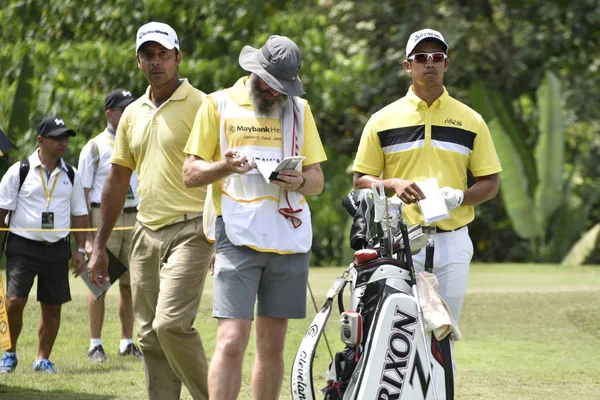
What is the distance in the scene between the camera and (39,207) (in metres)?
9.68

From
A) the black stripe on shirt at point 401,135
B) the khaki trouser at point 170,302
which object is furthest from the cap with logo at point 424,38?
the khaki trouser at point 170,302

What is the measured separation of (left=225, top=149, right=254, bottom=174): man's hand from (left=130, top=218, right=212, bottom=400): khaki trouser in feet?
3.13

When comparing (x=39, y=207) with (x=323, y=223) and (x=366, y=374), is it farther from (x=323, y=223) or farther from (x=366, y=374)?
(x=323, y=223)

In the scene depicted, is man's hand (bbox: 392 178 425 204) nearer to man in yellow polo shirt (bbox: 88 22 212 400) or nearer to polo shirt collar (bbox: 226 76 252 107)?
polo shirt collar (bbox: 226 76 252 107)

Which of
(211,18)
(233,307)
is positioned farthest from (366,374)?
(211,18)

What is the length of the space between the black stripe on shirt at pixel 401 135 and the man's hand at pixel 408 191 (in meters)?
0.37

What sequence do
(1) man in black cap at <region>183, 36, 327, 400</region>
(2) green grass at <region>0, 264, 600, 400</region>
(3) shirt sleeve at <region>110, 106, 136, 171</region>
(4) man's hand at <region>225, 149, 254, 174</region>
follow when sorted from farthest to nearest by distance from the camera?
(2) green grass at <region>0, 264, 600, 400</region>
(3) shirt sleeve at <region>110, 106, 136, 171</region>
(1) man in black cap at <region>183, 36, 327, 400</region>
(4) man's hand at <region>225, 149, 254, 174</region>

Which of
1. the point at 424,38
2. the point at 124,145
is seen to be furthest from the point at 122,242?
the point at 424,38

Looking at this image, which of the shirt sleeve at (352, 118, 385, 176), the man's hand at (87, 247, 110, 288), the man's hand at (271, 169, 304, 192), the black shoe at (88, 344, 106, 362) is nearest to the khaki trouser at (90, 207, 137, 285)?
the black shoe at (88, 344, 106, 362)

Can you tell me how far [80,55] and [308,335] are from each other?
61.7 feet

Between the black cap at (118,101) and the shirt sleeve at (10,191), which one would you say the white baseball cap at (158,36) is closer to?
the shirt sleeve at (10,191)

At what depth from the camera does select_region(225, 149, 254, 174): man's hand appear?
231 inches

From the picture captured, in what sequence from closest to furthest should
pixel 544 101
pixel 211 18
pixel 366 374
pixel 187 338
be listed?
pixel 366 374, pixel 187 338, pixel 544 101, pixel 211 18

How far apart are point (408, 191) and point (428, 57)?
0.85m
